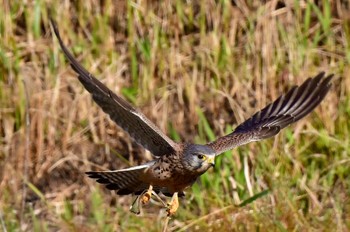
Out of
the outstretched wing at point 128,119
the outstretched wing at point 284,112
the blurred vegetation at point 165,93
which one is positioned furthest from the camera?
the blurred vegetation at point 165,93

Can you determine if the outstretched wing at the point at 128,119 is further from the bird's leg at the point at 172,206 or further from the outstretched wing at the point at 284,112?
the outstretched wing at the point at 284,112

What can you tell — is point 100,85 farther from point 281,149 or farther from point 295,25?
point 295,25

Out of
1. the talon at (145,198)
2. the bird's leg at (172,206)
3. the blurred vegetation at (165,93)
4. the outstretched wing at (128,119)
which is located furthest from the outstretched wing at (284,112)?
the blurred vegetation at (165,93)

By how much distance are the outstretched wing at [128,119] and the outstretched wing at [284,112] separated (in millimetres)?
438

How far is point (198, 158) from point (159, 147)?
0.38 m

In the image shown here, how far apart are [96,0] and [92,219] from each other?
2008 mm

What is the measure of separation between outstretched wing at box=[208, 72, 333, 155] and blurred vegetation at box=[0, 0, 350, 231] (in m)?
0.91

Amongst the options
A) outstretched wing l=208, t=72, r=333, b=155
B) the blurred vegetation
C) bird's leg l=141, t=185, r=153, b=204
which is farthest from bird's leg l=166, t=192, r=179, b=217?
the blurred vegetation

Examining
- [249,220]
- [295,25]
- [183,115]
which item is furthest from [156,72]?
[249,220]

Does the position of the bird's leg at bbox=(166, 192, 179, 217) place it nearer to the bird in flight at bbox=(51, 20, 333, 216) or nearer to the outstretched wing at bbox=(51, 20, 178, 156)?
the bird in flight at bbox=(51, 20, 333, 216)

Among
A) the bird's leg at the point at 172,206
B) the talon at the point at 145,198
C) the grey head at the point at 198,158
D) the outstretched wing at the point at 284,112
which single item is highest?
the outstretched wing at the point at 284,112

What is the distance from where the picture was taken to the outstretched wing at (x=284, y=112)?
27.1ft

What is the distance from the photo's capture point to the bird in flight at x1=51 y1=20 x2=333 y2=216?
740 cm

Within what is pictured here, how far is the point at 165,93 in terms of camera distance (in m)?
10.4
